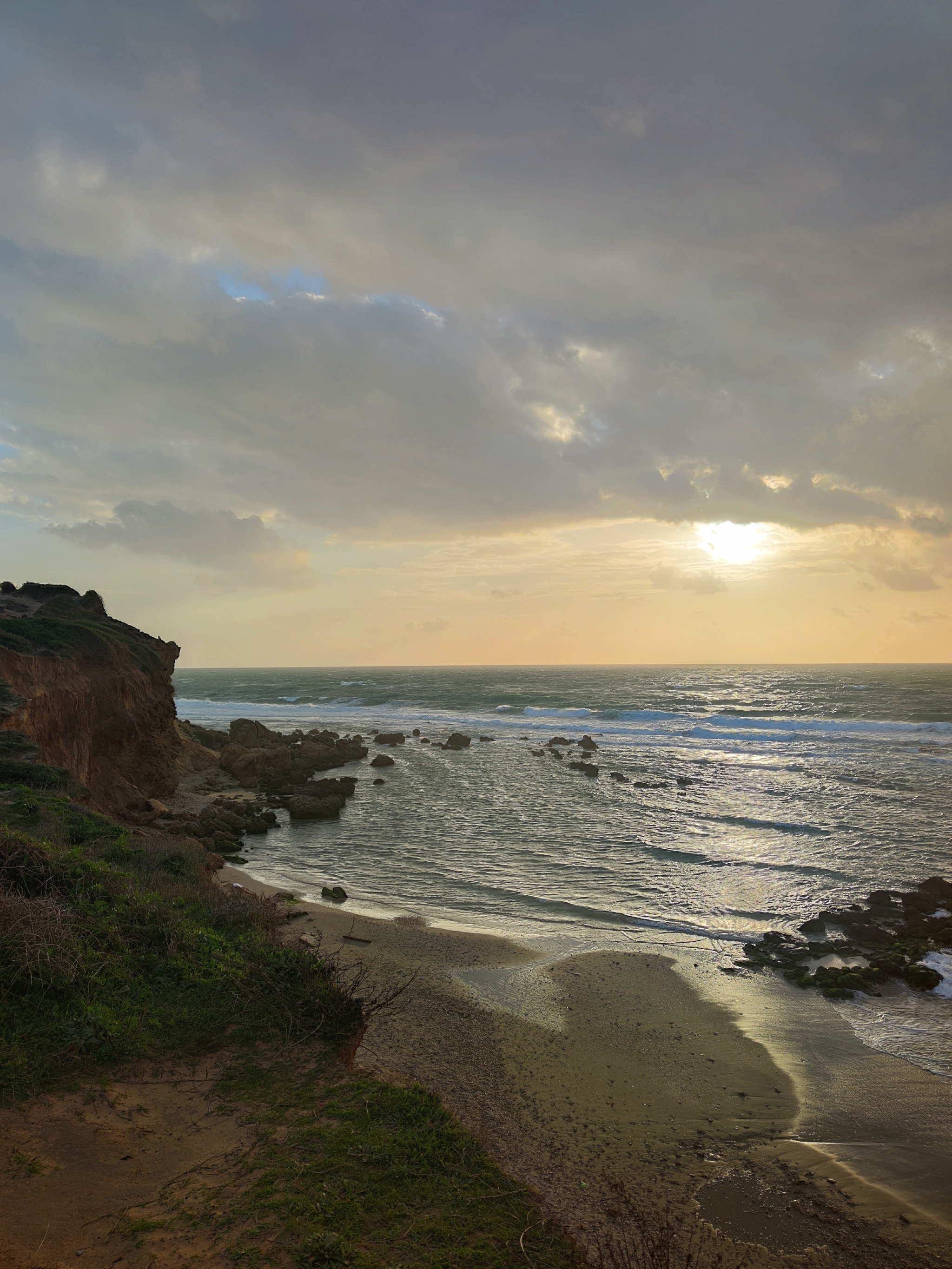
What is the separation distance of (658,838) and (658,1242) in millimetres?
16595

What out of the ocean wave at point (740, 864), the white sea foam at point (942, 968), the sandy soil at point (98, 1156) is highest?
the sandy soil at point (98, 1156)

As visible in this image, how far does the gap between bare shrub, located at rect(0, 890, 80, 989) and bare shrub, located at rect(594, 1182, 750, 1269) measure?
5.58 m

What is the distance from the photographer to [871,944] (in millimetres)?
13125

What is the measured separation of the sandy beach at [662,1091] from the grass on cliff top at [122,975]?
125cm

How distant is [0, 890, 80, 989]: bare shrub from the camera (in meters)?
6.61

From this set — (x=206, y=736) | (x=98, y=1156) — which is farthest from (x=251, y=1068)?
(x=206, y=736)

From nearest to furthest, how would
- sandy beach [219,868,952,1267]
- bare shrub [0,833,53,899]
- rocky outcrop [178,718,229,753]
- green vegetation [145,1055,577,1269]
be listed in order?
green vegetation [145,1055,577,1269] → sandy beach [219,868,952,1267] → bare shrub [0,833,53,899] → rocky outcrop [178,718,229,753]

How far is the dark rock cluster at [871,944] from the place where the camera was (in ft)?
37.6

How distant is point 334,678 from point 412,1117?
146m

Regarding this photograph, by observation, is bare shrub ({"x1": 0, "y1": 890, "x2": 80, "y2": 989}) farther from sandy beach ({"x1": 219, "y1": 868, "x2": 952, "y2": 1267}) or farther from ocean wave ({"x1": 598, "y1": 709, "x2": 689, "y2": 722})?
ocean wave ({"x1": 598, "y1": 709, "x2": 689, "y2": 722})

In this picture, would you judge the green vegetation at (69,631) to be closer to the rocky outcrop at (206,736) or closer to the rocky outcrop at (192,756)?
the rocky outcrop at (192,756)

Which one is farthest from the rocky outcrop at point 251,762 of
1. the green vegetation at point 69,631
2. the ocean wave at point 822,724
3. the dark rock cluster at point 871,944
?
the ocean wave at point 822,724

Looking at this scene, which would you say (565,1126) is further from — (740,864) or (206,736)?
(206,736)

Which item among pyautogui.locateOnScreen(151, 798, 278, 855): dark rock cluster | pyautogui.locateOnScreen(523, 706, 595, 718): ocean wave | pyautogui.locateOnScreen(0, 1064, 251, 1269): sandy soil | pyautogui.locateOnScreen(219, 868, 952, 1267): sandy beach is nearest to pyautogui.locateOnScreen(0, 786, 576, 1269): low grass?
pyautogui.locateOnScreen(0, 1064, 251, 1269): sandy soil
